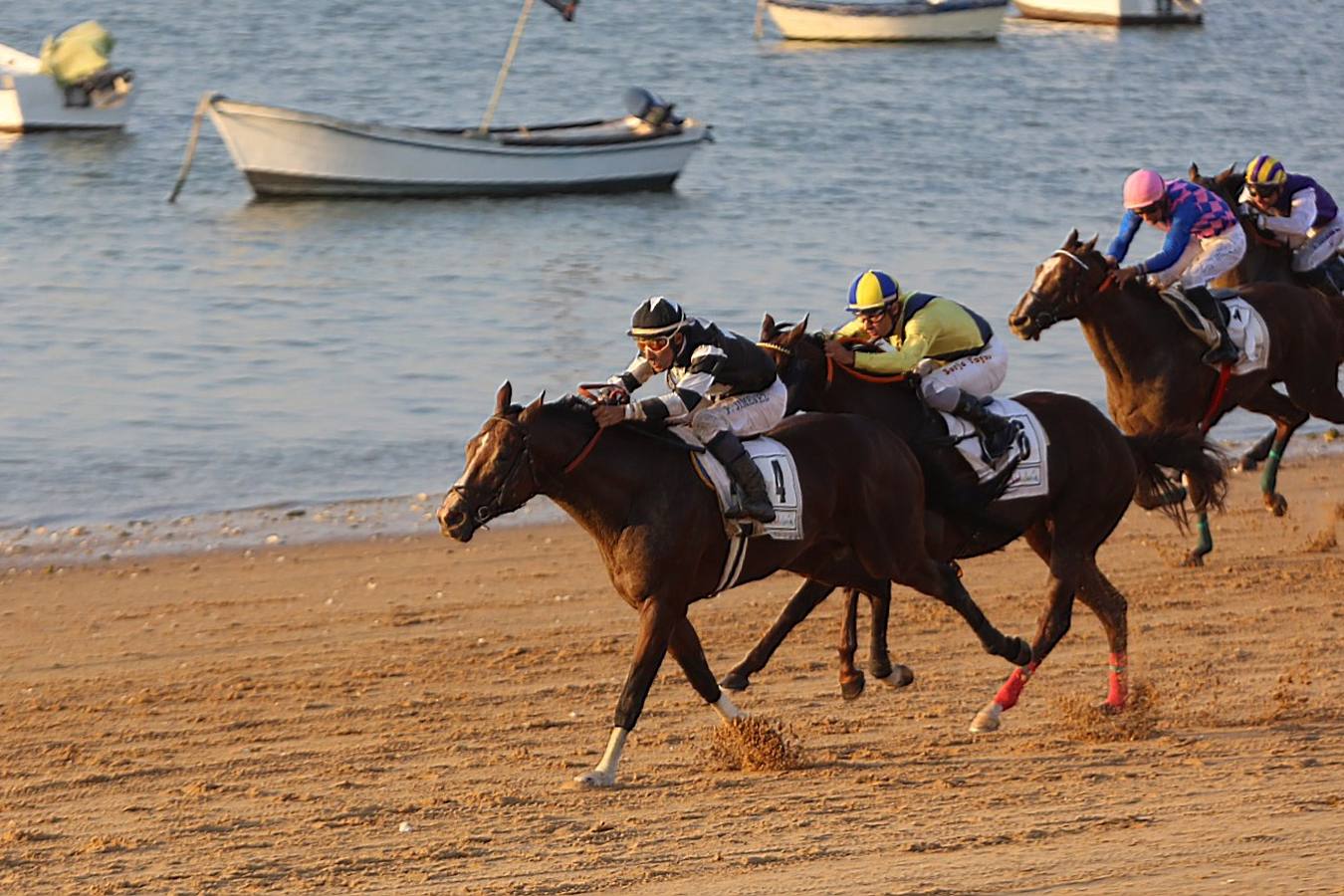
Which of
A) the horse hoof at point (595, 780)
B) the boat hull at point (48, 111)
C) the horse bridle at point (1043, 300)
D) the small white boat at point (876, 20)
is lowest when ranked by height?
the small white boat at point (876, 20)

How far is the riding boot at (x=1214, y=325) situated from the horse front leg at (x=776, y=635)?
11.0 ft

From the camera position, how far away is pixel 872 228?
87.2 feet

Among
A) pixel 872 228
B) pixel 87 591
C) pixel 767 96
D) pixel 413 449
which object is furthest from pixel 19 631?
pixel 767 96

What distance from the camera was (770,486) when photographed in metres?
8.33

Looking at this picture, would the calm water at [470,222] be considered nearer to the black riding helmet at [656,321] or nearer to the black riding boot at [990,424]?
the black riding boot at [990,424]

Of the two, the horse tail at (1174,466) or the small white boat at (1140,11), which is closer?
the horse tail at (1174,466)

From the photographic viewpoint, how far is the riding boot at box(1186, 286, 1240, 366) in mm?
11766

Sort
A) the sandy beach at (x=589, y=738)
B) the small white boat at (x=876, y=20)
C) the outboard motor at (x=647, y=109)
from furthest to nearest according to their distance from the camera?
the small white boat at (x=876, y=20)
the outboard motor at (x=647, y=109)
the sandy beach at (x=589, y=738)

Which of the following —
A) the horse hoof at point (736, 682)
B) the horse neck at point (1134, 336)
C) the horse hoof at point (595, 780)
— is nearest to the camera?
the horse hoof at point (595, 780)

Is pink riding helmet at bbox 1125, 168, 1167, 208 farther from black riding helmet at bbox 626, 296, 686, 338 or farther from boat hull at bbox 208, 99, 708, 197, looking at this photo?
boat hull at bbox 208, 99, 708, 197

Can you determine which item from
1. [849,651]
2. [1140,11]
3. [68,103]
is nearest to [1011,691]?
[849,651]

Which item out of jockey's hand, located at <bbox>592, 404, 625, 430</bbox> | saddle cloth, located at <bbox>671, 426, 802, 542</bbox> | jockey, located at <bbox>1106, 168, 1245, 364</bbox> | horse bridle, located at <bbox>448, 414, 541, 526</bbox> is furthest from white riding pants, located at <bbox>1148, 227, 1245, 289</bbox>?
horse bridle, located at <bbox>448, 414, 541, 526</bbox>

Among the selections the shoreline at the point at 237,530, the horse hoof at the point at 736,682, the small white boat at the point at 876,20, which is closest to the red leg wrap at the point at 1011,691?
the horse hoof at the point at 736,682

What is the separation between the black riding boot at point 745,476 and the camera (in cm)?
821
